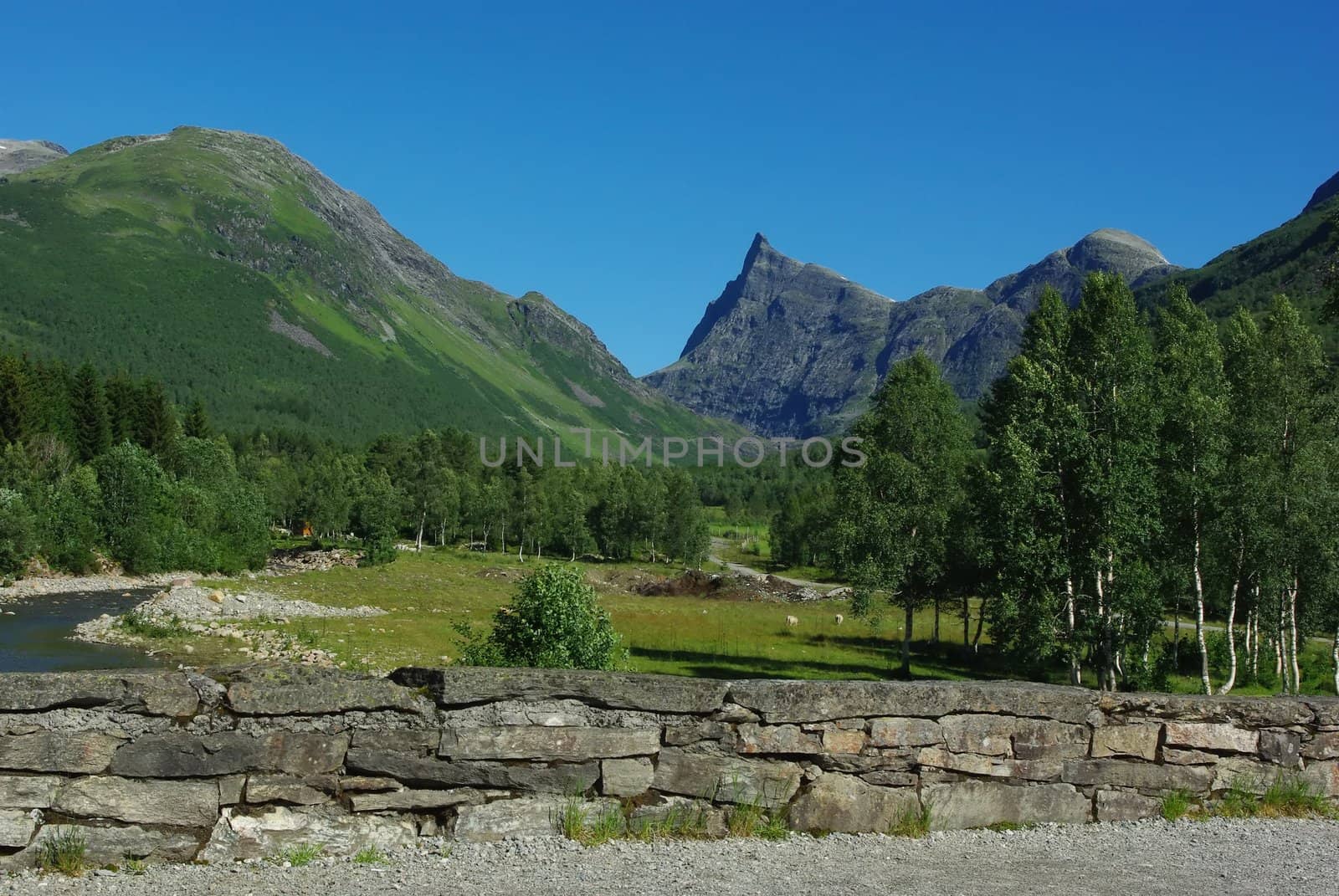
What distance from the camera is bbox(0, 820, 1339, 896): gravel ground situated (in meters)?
6.62

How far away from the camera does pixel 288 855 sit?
7012mm

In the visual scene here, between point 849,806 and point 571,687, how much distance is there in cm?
257

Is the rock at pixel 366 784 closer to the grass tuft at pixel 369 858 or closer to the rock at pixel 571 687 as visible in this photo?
the grass tuft at pixel 369 858

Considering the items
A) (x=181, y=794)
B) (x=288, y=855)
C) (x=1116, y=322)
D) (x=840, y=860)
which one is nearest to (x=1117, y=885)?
(x=840, y=860)

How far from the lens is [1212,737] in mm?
9102

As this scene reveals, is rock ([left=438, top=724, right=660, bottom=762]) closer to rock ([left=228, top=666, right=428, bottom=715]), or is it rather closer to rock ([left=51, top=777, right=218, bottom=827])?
rock ([left=228, top=666, right=428, bottom=715])

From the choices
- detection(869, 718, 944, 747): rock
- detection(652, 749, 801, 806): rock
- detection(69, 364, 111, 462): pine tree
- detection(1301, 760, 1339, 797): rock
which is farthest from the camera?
Result: detection(69, 364, 111, 462): pine tree

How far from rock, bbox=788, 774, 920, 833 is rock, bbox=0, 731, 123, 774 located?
524 cm

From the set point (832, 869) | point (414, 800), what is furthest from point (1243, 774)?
point (414, 800)

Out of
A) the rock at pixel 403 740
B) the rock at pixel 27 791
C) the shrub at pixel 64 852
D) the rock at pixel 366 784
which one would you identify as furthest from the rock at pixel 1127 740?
the rock at pixel 27 791

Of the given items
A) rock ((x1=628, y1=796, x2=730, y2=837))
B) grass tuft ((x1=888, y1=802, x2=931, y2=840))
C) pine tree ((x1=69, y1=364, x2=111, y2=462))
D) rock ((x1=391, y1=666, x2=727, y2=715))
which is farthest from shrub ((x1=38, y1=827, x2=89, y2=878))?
pine tree ((x1=69, y1=364, x2=111, y2=462))

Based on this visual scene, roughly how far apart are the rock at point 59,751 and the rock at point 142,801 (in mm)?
116

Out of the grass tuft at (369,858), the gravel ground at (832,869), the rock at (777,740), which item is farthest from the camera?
the rock at (777,740)

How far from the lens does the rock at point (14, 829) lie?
664 centimetres
